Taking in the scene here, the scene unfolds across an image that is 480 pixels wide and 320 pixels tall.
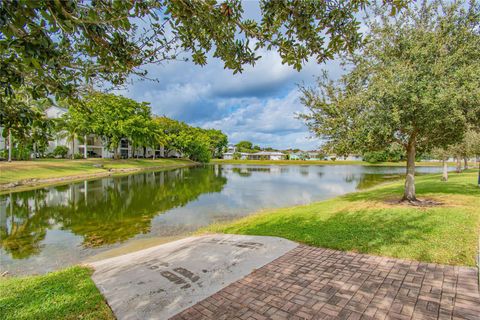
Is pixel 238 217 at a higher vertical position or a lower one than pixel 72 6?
lower

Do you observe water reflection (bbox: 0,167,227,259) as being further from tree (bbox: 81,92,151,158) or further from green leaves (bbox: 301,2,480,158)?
tree (bbox: 81,92,151,158)

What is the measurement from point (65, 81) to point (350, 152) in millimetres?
10255

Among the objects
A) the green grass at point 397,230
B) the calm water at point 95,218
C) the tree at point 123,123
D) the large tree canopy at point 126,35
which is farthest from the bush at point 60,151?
the large tree canopy at point 126,35

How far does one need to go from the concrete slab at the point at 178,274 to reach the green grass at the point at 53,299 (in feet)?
0.59

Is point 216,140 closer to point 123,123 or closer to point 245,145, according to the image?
point 123,123

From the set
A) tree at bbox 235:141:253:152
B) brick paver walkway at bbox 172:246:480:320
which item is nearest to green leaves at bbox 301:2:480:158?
brick paver walkway at bbox 172:246:480:320

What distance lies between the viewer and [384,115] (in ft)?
27.8

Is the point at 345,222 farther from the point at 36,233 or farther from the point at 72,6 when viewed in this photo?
the point at 36,233

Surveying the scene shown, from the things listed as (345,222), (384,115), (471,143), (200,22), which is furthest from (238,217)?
Result: (471,143)

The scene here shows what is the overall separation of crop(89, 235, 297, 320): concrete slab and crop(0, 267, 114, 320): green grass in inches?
7.0

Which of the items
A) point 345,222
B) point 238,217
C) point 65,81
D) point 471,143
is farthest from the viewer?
point 471,143

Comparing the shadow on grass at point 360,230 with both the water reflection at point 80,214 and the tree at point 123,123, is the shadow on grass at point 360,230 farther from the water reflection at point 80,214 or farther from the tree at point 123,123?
the tree at point 123,123

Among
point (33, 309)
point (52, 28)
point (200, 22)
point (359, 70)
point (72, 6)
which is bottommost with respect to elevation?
point (33, 309)

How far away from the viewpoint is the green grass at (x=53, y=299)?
11.0ft
